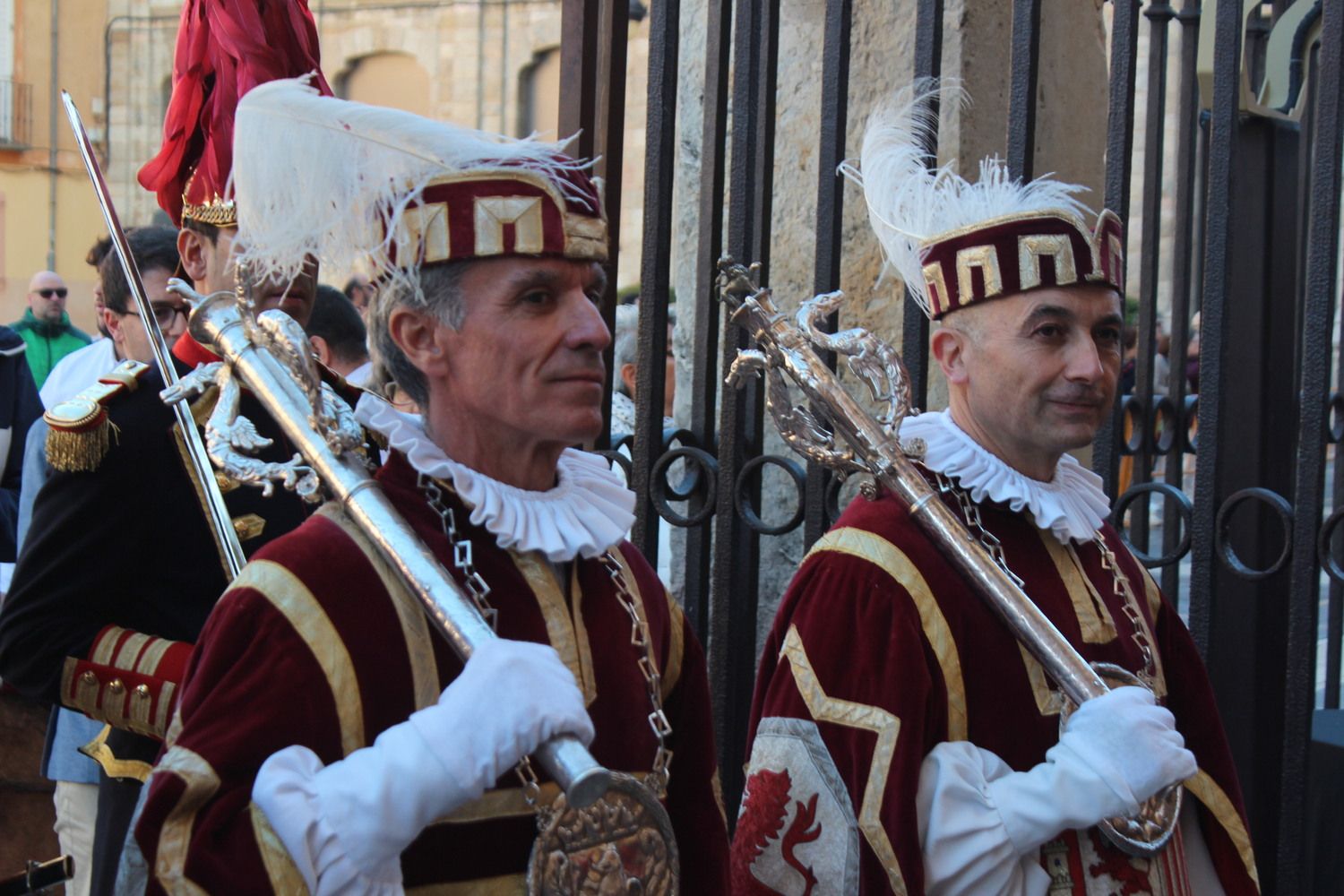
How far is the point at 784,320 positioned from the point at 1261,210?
8.16ft

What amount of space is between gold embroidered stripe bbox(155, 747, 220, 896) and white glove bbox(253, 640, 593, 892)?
0.06m

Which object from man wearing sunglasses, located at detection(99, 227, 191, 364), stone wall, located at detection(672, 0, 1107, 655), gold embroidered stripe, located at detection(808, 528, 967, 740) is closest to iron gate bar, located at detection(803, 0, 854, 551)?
stone wall, located at detection(672, 0, 1107, 655)

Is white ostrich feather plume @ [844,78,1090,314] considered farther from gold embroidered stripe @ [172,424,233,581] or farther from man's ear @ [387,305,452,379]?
gold embroidered stripe @ [172,424,233,581]

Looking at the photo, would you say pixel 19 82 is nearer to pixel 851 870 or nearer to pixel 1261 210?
pixel 1261 210

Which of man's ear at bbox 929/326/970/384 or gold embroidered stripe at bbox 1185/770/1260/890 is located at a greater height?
man's ear at bbox 929/326/970/384

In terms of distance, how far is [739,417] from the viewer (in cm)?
344

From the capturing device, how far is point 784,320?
8.60 ft

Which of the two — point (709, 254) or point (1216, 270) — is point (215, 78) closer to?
point (709, 254)

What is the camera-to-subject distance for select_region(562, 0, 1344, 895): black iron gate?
2936 millimetres

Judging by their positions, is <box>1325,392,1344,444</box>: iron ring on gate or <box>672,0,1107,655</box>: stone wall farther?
<box>1325,392,1344,444</box>: iron ring on gate

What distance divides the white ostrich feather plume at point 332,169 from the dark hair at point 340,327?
281 cm

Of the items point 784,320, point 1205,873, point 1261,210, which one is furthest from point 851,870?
point 1261,210

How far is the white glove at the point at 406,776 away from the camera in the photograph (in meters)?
1.72

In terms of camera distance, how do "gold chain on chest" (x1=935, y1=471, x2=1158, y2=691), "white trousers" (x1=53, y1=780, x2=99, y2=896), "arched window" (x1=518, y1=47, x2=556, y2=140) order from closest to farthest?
"gold chain on chest" (x1=935, y1=471, x2=1158, y2=691)
"white trousers" (x1=53, y1=780, x2=99, y2=896)
"arched window" (x1=518, y1=47, x2=556, y2=140)
